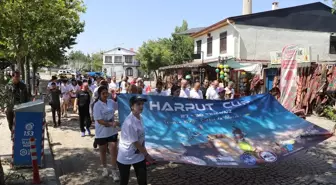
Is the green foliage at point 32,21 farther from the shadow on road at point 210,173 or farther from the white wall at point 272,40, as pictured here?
the white wall at point 272,40

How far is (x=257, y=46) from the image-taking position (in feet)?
72.0

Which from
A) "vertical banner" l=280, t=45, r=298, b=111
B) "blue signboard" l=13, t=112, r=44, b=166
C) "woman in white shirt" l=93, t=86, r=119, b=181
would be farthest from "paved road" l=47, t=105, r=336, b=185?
"vertical banner" l=280, t=45, r=298, b=111

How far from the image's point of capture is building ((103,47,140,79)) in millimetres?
86438

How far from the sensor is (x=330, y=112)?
13.5m

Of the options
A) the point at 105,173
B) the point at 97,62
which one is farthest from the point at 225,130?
the point at 97,62

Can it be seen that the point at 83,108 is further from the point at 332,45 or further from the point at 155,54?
the point at 155,54

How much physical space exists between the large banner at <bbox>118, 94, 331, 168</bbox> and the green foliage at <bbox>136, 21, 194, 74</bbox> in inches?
1490

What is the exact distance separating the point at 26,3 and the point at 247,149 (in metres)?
8.42

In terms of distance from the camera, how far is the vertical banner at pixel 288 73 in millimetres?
12859

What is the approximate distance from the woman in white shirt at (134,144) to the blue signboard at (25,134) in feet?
9.47

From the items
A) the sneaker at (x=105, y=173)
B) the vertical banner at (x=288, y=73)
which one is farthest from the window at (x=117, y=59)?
the sneaker at (x=105, y=173)

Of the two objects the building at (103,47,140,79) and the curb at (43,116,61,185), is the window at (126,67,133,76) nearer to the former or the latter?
the building at (103,47,140,79)

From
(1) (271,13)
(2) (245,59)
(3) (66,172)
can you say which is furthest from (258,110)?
(1) (271,13)

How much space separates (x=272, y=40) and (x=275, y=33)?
0.56 meters
